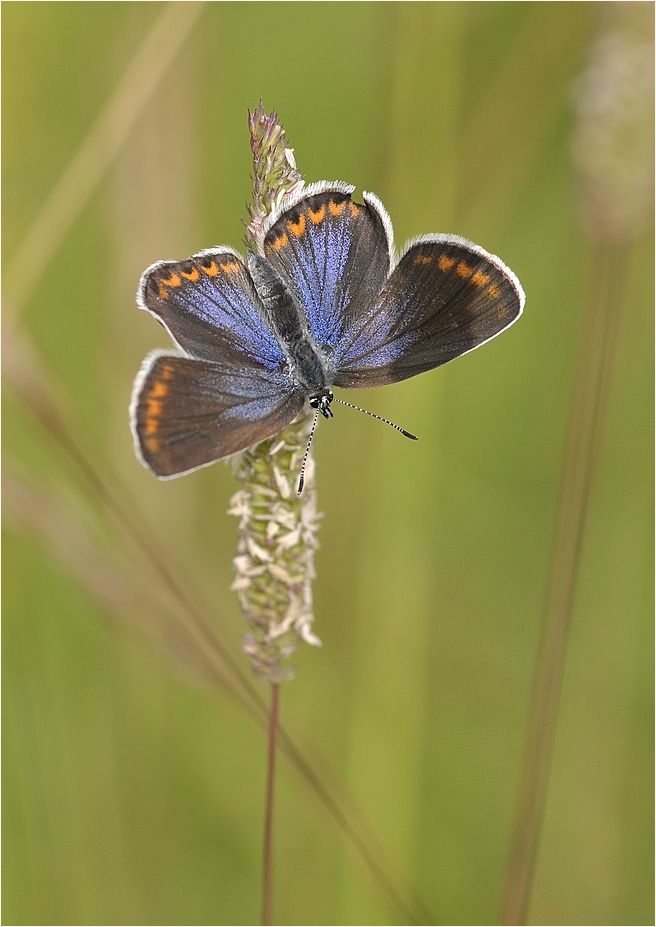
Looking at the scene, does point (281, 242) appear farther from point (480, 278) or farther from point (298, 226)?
point (480, 278)

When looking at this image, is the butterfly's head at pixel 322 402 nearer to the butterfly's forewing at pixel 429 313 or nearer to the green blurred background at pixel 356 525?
the butterfly's forewing at pixel 429 313

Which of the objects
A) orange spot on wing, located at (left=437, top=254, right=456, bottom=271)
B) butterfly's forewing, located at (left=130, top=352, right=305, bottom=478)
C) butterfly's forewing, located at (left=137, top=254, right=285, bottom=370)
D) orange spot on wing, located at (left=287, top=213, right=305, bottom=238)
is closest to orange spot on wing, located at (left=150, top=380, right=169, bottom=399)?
butterfly's forewing, located at (left=130, top=352, right=305, bottom=478)

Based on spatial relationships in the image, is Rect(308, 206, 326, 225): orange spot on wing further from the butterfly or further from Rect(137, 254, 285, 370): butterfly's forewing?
Rect(137, 254, 285, 370): butterfly's forewing

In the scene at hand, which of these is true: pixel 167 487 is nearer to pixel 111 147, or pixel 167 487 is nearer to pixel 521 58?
pixel 111 147

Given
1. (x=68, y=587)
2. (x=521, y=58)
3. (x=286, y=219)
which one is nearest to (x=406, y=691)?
(x=68, y=587)

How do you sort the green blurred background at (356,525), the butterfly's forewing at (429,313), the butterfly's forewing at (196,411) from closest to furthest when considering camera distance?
the butterfly's forewing at (196,411), the butterfly's forewing at (429,313), the green blurred background at (356,525)

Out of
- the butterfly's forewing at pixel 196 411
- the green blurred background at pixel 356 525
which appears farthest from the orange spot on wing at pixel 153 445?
the green blurred background at pixel 356 525
